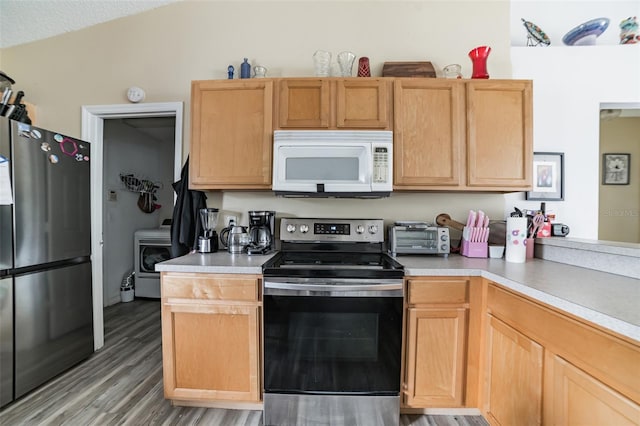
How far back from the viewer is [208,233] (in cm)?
191

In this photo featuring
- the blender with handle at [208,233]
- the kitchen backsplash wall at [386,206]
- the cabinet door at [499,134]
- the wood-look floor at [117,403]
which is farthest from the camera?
the kitchen backsplash wall at [386,206]

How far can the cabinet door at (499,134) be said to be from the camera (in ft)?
5.82

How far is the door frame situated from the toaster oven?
5.97 ft

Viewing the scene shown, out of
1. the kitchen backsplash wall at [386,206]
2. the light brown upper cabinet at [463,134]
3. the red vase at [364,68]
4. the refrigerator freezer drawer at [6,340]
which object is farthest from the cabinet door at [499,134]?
the refrigerator freezer drawer at [6,340]

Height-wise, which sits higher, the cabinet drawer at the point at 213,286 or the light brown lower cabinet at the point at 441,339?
the cabinet drawer at the point at 213,286

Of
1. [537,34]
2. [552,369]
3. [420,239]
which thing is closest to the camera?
[552,369]

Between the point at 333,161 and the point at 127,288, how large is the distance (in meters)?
3.35

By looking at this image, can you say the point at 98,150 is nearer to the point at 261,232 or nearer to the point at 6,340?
the point at 6,340

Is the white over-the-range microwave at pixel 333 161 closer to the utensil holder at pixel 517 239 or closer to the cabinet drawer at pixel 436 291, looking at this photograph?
the cabinet drawer at pixel 436 291

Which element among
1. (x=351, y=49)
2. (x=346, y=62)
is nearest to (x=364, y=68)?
(x=346, y=62)

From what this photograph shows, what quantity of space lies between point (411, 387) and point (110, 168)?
4.01 metres

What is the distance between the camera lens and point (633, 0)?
2.29 m

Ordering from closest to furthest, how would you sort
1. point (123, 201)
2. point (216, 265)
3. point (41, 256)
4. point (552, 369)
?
point (552, 369)
point (216, 265)
point (41, 256)
point (123, 201)

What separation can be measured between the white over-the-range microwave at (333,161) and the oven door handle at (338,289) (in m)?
0.62
